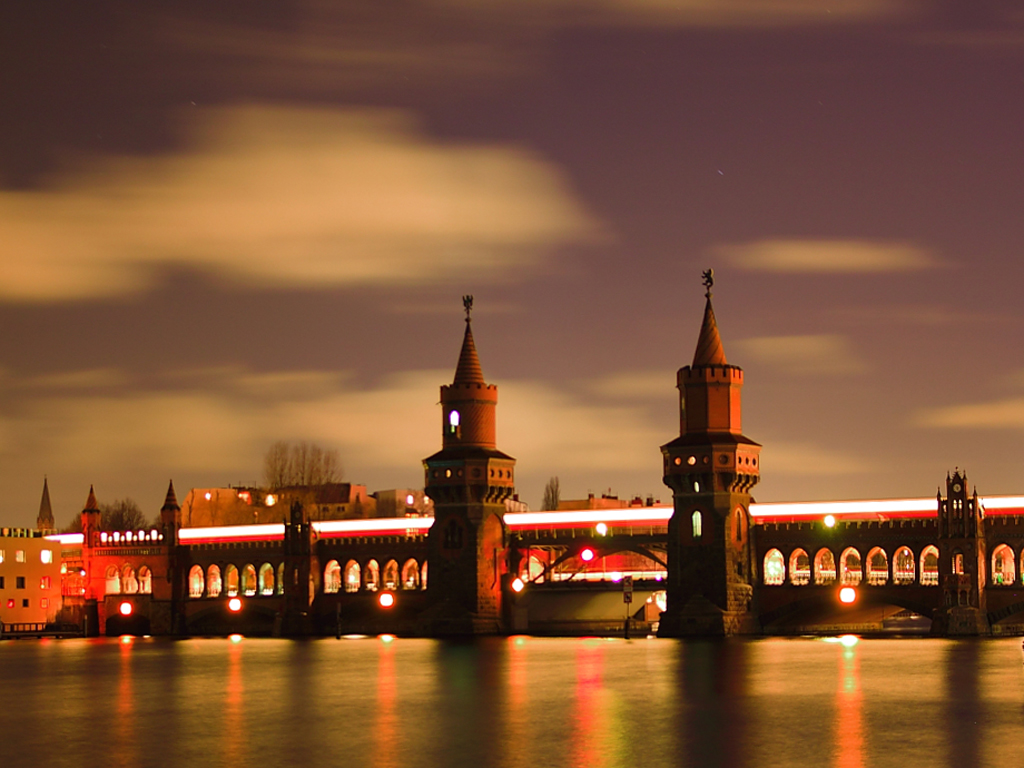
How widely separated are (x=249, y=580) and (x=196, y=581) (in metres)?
5.50

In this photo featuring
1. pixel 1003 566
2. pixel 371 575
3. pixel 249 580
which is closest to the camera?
pixel 1003 566

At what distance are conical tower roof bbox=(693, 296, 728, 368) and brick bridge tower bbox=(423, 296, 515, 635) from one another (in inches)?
749

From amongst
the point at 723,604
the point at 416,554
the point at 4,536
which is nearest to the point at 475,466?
the point at 416,554

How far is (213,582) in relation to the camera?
477 feet

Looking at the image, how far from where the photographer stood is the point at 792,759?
37.3m

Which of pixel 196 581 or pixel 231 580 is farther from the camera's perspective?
pixel 196 581

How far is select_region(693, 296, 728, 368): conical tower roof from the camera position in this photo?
11362 centimetres

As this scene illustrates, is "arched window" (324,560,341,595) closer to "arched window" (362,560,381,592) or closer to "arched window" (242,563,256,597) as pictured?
"arched window" (362,560,381,592)

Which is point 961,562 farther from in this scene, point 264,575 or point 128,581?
point 128,581

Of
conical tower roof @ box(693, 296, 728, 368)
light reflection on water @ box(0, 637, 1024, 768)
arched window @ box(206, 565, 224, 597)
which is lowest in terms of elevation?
light reflection on water @ box(0, 637, 1024, 768)

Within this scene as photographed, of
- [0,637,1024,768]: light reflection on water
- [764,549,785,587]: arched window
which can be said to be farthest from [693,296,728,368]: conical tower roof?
[0,637,1024,768]: light reflection on water

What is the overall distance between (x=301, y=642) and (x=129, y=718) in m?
67.0

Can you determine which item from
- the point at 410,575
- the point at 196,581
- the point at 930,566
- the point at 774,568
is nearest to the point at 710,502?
the point at 774,568

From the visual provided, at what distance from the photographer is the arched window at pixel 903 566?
111m
